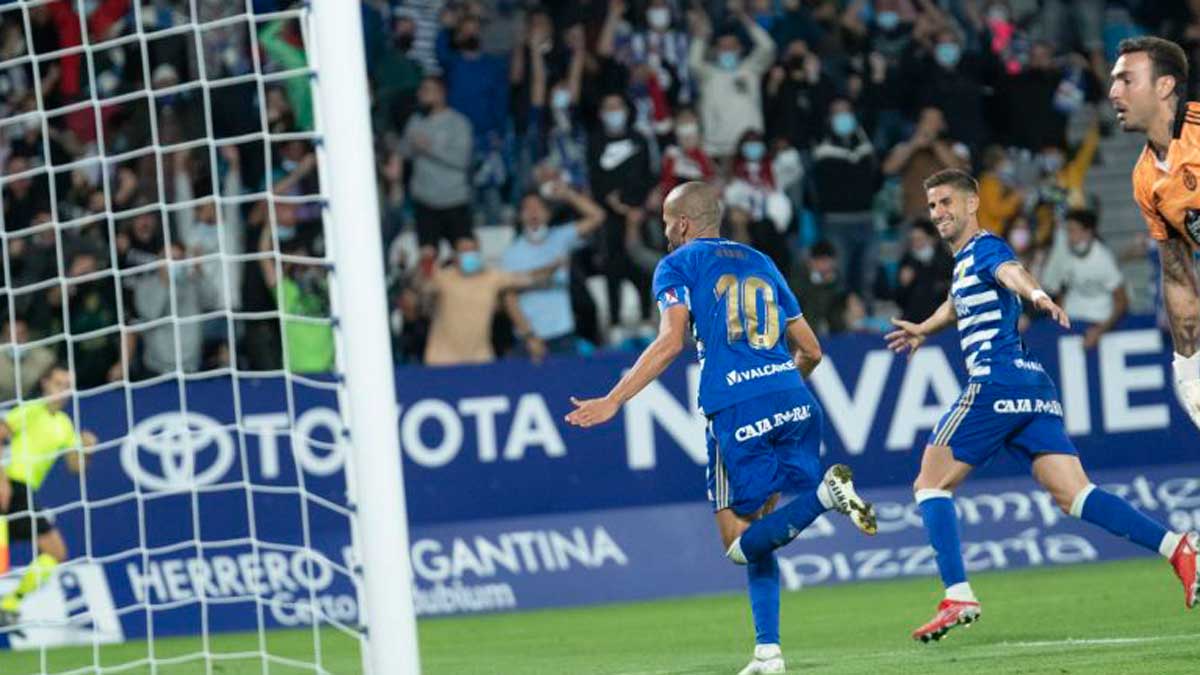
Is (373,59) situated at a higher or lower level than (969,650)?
higher

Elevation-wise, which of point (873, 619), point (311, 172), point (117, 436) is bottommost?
point (873, 619)

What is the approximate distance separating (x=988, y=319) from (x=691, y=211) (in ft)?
4.59

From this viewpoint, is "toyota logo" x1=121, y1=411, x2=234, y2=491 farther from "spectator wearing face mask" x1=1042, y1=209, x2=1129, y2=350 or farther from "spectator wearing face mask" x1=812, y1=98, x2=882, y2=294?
"spectator wearing face mask" x1=1042, y1=209, x2=1129, y2=350

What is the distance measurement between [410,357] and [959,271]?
25.2 feet

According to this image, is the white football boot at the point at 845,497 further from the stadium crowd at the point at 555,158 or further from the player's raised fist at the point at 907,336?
the stadium crowd at the point at 555,158

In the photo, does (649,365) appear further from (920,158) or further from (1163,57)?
(920,158)

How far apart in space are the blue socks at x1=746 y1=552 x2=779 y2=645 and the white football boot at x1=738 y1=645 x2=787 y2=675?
24 mm

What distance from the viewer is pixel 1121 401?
14914mm

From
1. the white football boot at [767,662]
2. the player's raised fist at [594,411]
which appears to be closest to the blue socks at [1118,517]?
the white football boot at [767,662]

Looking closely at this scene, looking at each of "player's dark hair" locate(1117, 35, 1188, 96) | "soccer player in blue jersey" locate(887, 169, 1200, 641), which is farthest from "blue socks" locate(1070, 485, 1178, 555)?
"player's dark hair" locate(1117, 35, 1188, 96)

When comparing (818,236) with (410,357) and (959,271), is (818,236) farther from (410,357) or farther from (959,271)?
(959,271)

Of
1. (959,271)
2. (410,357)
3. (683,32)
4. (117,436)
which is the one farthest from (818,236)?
(959,271)

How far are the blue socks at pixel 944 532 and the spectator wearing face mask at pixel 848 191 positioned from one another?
8.45 m

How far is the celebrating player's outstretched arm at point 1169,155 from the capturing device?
8.06 meters
